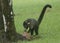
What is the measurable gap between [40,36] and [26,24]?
681mm

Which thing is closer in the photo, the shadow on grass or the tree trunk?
the tree trunk


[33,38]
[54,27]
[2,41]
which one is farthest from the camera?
[54,27]

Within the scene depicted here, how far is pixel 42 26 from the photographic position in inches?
555

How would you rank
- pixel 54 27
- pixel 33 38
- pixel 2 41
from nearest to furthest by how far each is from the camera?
pixel 2 41 → pixel 33 38 → pixel 54 27

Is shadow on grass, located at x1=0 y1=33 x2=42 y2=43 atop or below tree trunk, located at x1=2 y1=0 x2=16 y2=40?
below

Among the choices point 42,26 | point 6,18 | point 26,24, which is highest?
point 6,18

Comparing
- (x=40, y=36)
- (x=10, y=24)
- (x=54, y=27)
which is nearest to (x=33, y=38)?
(x=40, y=36)

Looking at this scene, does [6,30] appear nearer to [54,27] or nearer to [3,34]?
[3,34]

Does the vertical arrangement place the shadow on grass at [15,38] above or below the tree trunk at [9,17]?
below

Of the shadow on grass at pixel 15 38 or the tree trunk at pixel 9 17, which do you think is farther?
the shadow on grass at pixel 15 38

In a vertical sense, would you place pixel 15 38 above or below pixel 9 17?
below

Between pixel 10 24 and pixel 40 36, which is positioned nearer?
pixel 10 24

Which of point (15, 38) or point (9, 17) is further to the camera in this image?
→ point (15, 38)

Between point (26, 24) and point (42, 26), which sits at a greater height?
point (26, 24)
